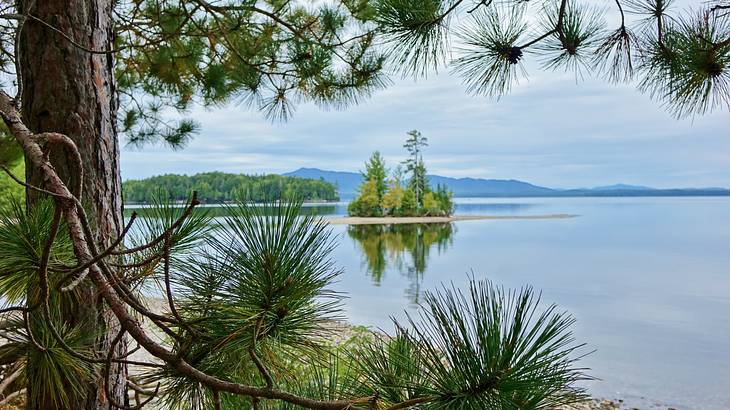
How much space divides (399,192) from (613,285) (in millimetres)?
11550

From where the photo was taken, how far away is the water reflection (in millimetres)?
7962

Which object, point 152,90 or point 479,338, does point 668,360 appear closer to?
point 152,90

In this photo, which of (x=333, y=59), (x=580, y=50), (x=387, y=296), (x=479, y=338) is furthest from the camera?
(x=387, y=296)

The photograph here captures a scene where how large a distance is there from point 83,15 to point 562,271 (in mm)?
7953

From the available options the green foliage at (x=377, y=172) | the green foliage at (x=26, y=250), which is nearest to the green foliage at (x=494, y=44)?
the green foliage at (x=26, y=250)

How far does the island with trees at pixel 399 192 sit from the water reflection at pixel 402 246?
4.89 ft

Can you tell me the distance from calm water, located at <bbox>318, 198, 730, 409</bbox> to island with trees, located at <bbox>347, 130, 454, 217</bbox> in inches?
146

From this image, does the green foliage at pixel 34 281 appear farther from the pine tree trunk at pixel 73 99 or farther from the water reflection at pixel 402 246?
the water reflection at pixel 402 246

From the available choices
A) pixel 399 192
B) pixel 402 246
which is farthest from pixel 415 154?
pixel 402 246

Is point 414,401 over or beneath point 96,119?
beneath

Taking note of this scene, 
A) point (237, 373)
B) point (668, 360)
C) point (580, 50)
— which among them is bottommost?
point (668, 360)

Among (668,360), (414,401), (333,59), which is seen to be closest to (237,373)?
(414,401)

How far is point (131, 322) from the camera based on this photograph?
0.64 metres

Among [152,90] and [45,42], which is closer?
[45,42]
